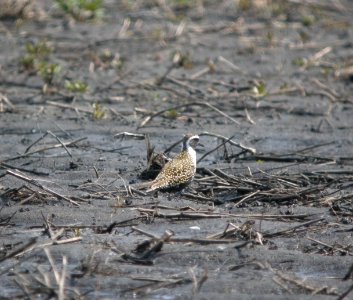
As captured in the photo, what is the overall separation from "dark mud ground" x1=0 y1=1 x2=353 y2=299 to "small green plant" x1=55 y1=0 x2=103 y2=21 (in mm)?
127

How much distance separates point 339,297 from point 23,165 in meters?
4.42

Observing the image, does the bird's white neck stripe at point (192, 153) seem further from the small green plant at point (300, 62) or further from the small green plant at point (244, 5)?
the small green plant at point (244, 5)

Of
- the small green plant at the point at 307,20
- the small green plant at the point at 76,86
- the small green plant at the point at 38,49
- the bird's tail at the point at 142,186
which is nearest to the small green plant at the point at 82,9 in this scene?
the small green plant at the point at 38,49

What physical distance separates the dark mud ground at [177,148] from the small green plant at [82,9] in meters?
0.13

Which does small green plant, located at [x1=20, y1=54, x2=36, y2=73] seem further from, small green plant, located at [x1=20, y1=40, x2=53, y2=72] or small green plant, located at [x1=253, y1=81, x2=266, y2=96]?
small green plant, located at [x1=253, y1=81, x2=266, y2=96]

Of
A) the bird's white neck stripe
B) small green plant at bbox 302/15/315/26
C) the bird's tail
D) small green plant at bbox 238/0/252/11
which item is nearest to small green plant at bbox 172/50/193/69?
small green plant at bbox 302/15/315/26

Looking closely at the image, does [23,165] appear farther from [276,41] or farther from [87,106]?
[276,41]

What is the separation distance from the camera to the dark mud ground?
7859 mm

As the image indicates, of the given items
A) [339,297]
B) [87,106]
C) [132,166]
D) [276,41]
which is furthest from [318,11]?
[339,297]

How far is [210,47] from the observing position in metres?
16.7

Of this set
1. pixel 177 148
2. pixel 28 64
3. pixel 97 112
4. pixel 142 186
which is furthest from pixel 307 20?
pixel 142 186

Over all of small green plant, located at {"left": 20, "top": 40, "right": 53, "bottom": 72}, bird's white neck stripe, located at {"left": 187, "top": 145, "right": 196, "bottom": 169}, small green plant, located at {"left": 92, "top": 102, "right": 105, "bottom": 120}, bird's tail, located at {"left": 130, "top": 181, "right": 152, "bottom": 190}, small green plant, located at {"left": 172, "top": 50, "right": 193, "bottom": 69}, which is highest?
bird's tail, located at {"left": 130, "top": 181, "right": 152, "bottom": 190}

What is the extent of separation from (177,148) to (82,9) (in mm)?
6687

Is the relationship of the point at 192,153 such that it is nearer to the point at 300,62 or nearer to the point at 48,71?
the point at 48,71
